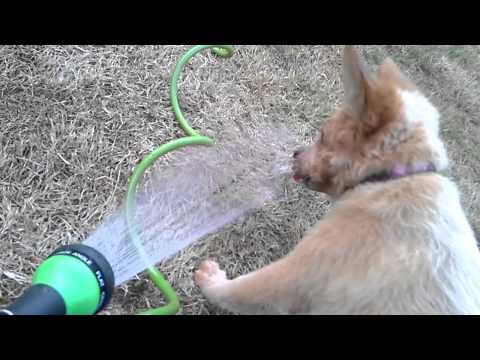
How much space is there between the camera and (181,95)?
123 inches

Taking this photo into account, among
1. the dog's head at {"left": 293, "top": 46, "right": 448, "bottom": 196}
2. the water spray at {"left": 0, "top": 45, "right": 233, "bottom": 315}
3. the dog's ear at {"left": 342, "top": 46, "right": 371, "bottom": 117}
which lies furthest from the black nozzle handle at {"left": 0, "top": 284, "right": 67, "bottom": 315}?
the dog's ear at {"left": 342, "top": 46, "right": 371, "bottom": 117}

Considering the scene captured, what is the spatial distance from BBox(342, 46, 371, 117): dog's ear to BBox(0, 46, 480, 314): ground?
1123 mm

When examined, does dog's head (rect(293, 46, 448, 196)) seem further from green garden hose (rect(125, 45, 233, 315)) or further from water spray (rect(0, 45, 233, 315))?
water spray (rect(0, 45, 233, 315))

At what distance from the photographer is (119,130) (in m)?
2.81

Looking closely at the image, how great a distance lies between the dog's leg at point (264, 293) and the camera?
2049 mm

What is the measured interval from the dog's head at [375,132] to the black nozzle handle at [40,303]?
4.34 ft

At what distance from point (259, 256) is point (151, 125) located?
3.51ft

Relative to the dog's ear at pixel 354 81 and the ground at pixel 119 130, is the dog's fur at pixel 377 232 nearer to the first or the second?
the dog's ear at pixel 354 81

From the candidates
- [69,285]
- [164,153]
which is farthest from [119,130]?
[69,285]

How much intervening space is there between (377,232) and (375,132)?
463mm

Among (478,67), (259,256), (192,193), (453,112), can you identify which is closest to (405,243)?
(259,256)

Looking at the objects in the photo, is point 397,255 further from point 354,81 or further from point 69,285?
point 69,285

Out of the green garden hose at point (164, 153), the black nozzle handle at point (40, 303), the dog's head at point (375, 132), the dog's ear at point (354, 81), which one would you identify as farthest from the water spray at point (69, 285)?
the dog's ear at point (354, 81)

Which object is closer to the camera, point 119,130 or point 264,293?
point 264,293
